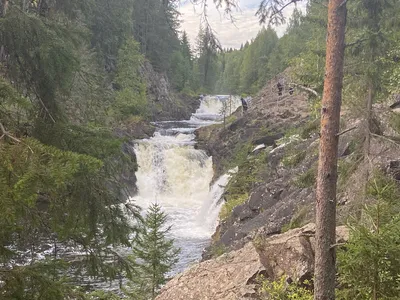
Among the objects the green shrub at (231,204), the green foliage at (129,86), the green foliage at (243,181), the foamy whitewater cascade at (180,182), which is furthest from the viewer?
the green foliage at (129,86)

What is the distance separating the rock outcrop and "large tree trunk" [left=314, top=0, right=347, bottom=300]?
1569 millimetres

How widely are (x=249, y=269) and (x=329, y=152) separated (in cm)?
383

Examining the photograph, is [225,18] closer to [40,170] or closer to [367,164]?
[40,170]

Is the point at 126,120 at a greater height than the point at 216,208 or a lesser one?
greater

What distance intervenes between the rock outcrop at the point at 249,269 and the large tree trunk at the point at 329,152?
1569mm

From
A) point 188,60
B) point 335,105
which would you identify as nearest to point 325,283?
point 335,105

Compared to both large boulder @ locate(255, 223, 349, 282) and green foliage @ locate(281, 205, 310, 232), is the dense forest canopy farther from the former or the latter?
green foliage @ locate(281, 205, 310, 232)

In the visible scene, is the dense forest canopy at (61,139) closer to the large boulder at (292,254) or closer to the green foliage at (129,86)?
the large boulder at (292,254)

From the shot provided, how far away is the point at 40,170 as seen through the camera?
2.82 m

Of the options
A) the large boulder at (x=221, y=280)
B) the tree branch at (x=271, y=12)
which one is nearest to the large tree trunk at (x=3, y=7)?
the tree branch at (x=271, y=12)

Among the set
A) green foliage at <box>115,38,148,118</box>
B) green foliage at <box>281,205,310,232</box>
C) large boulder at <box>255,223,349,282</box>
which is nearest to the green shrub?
green foliage at <box>281,205,310,232</box>

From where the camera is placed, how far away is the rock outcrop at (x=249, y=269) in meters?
6.33

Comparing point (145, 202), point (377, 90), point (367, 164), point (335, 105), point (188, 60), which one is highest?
point (188, 60)

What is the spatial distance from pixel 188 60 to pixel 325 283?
2316 inches
